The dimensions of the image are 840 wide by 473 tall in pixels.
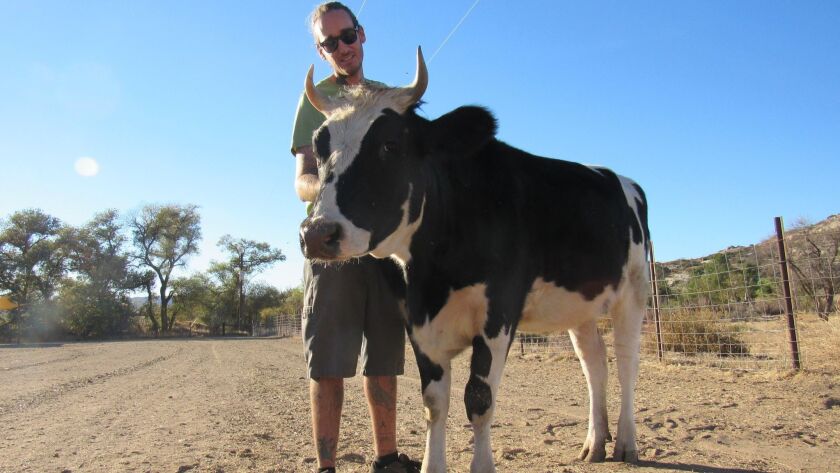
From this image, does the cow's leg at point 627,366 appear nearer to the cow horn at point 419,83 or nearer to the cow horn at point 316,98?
the cow horn at point 419,83

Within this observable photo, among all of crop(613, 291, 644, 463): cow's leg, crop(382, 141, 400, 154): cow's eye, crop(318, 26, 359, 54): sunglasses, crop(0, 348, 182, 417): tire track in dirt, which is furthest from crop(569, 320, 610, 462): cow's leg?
crop(0, 348, 182, 417): tire track in dirt

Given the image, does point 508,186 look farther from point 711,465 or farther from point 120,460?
point 120,460

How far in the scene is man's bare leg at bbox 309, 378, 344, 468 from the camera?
11.4 feet

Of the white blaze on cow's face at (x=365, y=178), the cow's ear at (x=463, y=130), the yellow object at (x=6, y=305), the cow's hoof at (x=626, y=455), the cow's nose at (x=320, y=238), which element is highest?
the yellow object at (x=6, y=305)

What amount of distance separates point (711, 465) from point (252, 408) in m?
4.86

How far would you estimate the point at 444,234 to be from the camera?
327cm

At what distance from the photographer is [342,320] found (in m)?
3.59

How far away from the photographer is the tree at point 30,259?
178 ft

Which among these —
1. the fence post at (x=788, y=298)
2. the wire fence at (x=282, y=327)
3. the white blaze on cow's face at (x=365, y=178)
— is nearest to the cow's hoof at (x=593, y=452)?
the white blaze on cow's face at (x=365, y=178)

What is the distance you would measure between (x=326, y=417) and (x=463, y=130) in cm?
188

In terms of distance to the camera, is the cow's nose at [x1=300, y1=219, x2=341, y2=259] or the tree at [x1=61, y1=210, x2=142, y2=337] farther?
the tree at [x1=61, y1=210, x2=142, y2=337]

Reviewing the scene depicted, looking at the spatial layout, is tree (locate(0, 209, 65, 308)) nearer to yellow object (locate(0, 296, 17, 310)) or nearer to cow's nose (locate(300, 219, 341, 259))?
yellow object (locate(0, 296, 17, 310))

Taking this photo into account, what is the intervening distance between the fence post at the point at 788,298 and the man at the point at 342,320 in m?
7.36

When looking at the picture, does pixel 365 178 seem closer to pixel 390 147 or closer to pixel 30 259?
pixel 390 147
